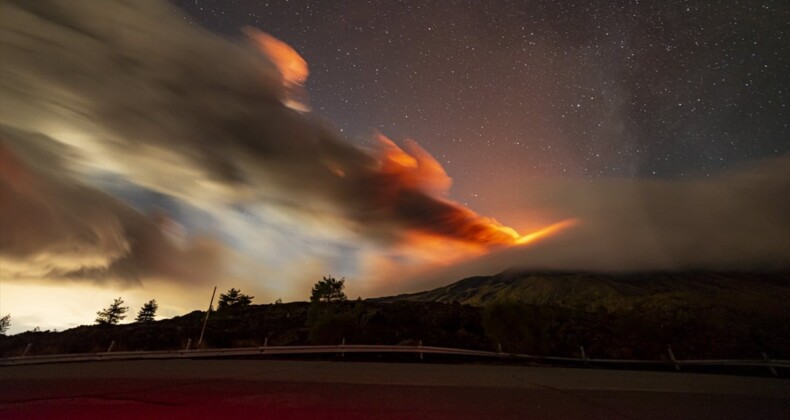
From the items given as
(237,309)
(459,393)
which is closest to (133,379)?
(459,393)

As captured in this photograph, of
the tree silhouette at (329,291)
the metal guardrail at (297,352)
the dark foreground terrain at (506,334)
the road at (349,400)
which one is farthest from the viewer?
the tree silhouette at (329,291)

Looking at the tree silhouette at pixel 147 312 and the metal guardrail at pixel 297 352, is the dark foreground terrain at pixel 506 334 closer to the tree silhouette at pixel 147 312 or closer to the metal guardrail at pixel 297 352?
the metal guardrail at pixel 297 352

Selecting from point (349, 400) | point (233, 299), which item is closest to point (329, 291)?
point (233, 299)

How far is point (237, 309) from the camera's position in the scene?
243ft

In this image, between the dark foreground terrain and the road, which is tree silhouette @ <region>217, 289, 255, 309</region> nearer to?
the dark foreground terrain

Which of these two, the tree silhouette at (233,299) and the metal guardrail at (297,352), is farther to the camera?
the tree silhouette at (233,299)

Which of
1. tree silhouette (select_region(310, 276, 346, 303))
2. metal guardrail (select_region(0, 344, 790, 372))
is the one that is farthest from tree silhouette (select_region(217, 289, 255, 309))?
metal guardrail (select_region(0, 344, 790, 372))

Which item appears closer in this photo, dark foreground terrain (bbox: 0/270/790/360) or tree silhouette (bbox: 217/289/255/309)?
dark foreground terrain (bbox: 0/270/790/360)

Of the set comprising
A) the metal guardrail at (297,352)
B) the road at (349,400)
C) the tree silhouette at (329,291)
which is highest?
the tree silhouette at (329,291)

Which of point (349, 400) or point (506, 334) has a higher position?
point (506, 334)

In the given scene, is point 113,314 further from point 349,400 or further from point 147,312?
point 349,400

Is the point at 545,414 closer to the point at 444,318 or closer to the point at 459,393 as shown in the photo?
the point at 459,393

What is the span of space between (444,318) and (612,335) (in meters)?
18.0

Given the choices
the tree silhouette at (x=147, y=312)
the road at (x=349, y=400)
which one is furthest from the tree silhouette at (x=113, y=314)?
the road at (x=349, y=400)
